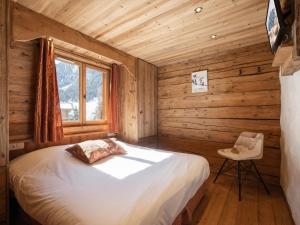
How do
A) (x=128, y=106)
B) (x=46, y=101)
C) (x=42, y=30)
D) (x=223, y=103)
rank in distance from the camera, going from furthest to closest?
(x=128, y=106)
(x=223, y=103)
(x=46, y=101)
(x=42, y=30)

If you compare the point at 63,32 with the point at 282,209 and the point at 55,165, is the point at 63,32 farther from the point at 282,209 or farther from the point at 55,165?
the point at 282,209

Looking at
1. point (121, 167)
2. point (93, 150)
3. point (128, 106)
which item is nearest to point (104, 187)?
point (121, 167)

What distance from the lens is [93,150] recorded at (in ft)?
6.86

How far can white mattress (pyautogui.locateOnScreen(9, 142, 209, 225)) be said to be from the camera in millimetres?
1057

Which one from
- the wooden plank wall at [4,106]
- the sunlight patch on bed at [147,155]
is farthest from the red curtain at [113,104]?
the wooden plank wall at [4,106]

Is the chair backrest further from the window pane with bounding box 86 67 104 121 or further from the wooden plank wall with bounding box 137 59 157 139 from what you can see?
the window pane with bounding box 86 67 104 121

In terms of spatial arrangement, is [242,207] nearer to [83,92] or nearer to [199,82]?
[199,82]

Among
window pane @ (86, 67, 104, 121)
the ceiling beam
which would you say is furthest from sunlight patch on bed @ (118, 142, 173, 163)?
the ceiling beam

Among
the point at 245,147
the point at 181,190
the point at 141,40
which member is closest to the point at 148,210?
the point at 181,190

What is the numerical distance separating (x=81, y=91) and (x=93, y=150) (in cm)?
132

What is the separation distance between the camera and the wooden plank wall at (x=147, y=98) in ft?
11.6

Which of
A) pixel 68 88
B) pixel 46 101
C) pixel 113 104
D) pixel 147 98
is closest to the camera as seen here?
pixel 46 101

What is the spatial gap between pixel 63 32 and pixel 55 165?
1.65 metres

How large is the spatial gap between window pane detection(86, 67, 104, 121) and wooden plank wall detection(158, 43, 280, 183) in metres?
1.39
